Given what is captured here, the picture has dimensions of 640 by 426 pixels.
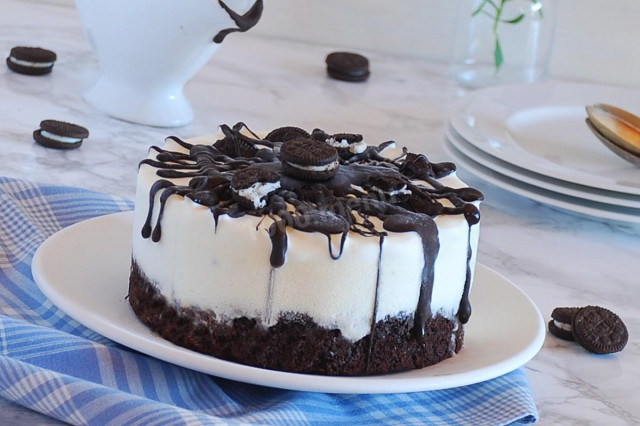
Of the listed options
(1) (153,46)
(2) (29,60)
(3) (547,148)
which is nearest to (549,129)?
(3) (547,148)

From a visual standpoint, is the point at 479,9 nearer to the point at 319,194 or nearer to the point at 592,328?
the point at 592,328

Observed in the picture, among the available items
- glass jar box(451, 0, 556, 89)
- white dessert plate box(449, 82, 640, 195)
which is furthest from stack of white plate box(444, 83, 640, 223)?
glass jar box(451, 0, 556, 89)

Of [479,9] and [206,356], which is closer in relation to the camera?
[206,356]

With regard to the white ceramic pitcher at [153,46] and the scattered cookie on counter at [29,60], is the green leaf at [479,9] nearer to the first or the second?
the white ceramic pitcher at [153,46]

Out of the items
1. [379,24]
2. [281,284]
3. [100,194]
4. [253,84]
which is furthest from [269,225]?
[379,24]

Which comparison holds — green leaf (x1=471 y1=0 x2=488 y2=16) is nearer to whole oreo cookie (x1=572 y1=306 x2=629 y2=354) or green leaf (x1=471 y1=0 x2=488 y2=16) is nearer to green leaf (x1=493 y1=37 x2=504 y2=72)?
green leaf (x1=493 y1=37 x2=504 y2=72)

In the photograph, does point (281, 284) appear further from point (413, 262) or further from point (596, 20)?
point (596, 20)
